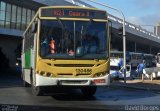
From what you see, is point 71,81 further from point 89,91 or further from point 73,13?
point 89,91

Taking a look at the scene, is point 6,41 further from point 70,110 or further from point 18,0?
point 70,110

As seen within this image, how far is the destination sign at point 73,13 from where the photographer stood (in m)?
16.7

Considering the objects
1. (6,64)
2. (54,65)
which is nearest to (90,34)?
(54,65)

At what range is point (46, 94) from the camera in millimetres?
19953

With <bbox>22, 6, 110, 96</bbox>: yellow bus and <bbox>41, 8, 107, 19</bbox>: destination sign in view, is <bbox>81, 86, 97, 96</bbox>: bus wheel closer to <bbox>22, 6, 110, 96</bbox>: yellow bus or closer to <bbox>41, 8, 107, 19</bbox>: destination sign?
<bbox>22, 6, 110, 96</bbox>: yellow bus

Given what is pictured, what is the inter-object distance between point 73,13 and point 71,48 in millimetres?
1393

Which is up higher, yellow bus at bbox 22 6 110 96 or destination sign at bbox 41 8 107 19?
destination sign at bbox 41 8 107 19

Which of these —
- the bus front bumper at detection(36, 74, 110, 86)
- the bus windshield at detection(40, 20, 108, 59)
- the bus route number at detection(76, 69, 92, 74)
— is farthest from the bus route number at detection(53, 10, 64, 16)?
the bus front bumper at detection(36, 74, 110, 86)

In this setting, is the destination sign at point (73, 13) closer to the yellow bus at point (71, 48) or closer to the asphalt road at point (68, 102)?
the yellow bus at point (71, 48)

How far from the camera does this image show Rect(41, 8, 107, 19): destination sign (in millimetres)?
16703

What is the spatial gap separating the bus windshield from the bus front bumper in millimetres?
798

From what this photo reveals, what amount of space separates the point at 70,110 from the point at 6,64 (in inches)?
1837

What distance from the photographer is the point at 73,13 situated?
16.9 meters

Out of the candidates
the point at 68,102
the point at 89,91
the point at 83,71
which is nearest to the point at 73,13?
the point at 83,71
